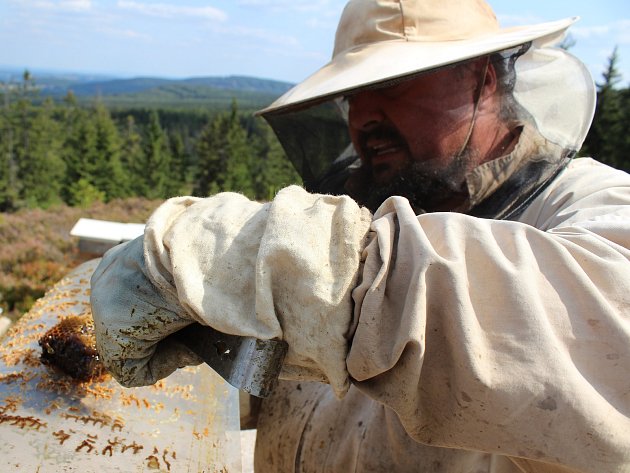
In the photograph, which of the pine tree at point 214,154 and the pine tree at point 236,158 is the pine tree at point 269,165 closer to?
the pine tree at point 236,158

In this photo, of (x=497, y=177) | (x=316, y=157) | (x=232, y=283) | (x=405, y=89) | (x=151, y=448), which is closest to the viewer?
(x=232, y=283)

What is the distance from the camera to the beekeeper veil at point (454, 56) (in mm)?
1911

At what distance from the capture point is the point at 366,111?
2211mm

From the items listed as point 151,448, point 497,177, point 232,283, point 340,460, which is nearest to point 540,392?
point 232,283

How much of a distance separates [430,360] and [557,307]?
0.26 meters

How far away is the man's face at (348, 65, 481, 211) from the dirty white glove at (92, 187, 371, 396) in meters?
0.96

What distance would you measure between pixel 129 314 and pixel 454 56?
4.51 feet

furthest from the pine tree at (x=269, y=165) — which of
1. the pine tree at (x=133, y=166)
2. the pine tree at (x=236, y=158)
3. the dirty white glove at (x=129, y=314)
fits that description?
the dirty white glove at (x=129, y=314)

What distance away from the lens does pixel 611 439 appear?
3.08 feet

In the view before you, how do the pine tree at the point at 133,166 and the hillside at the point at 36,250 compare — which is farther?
the pine tree at the point at 133,166

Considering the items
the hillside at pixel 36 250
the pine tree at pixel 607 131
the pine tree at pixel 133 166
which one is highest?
the pine tree at pixel 607 131

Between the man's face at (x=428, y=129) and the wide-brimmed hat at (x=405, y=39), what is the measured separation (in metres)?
0.14

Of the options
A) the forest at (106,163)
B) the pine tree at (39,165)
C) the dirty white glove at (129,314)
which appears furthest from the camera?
the pine tree at (39,165)

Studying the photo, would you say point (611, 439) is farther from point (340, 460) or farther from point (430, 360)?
point (340, 460)
